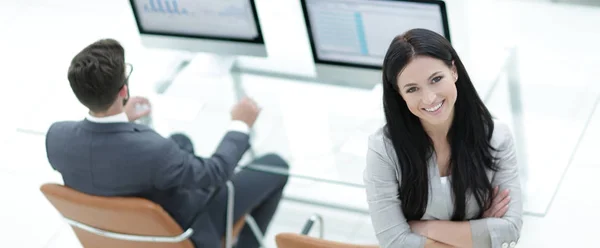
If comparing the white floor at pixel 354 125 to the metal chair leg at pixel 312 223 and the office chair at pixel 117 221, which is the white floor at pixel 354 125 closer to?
the metal chair leg at pixel 312 223

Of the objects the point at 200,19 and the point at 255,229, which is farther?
the point at 200,19

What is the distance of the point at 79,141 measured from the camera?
132 inches

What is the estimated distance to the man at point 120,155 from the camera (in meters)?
3.31

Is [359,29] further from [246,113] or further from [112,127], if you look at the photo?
[112,127]

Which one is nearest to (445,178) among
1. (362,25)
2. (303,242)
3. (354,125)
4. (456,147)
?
(456,147)

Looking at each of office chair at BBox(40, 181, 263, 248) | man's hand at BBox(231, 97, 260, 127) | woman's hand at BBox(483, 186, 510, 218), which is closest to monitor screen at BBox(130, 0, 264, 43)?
man's hand at BBox(231, 97, 260, 127)

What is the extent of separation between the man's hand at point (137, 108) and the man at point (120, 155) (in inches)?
18.4

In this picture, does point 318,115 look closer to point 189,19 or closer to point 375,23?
→ point 375,23

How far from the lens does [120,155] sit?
3.31 metres

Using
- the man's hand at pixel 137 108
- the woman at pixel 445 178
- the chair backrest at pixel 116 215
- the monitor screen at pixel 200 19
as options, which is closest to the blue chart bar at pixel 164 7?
the monitor screen at pixel 200 19

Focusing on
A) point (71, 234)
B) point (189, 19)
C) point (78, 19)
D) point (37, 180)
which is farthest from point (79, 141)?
point (78, 19)

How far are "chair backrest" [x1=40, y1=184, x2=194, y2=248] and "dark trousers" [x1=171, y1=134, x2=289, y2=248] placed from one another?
274 millimetres

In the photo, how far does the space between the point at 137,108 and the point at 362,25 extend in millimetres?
891

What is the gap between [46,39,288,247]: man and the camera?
3309 millimetres
